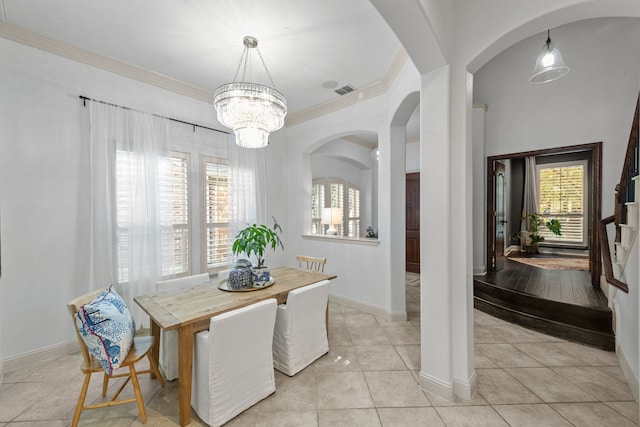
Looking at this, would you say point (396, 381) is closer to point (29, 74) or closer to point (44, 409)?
point (44, 409)

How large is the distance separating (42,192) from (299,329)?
2.73 m

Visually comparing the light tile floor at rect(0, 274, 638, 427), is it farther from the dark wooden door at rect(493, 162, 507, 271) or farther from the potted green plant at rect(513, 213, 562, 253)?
the potted green plant at rect(513, 213, 562, 253)

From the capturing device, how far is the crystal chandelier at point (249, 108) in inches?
88.6

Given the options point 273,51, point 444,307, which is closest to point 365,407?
point 444,307

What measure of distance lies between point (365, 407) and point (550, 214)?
7436 mm

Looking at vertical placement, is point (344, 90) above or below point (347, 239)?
above

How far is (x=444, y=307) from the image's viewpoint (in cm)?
197

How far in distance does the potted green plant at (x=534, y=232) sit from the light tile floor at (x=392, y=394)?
4467 mm

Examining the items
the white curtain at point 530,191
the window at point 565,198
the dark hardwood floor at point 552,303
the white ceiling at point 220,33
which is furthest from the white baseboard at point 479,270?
the window at point 565,198

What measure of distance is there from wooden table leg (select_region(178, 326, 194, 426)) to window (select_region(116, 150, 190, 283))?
5.71ft

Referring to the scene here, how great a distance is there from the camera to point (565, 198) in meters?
6.51

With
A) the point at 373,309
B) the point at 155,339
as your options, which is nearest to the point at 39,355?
the point at 155,339

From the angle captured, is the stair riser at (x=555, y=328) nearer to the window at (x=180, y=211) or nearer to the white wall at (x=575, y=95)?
the white wall at (x=575, y=95)

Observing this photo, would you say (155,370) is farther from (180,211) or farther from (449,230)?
(449,230)
